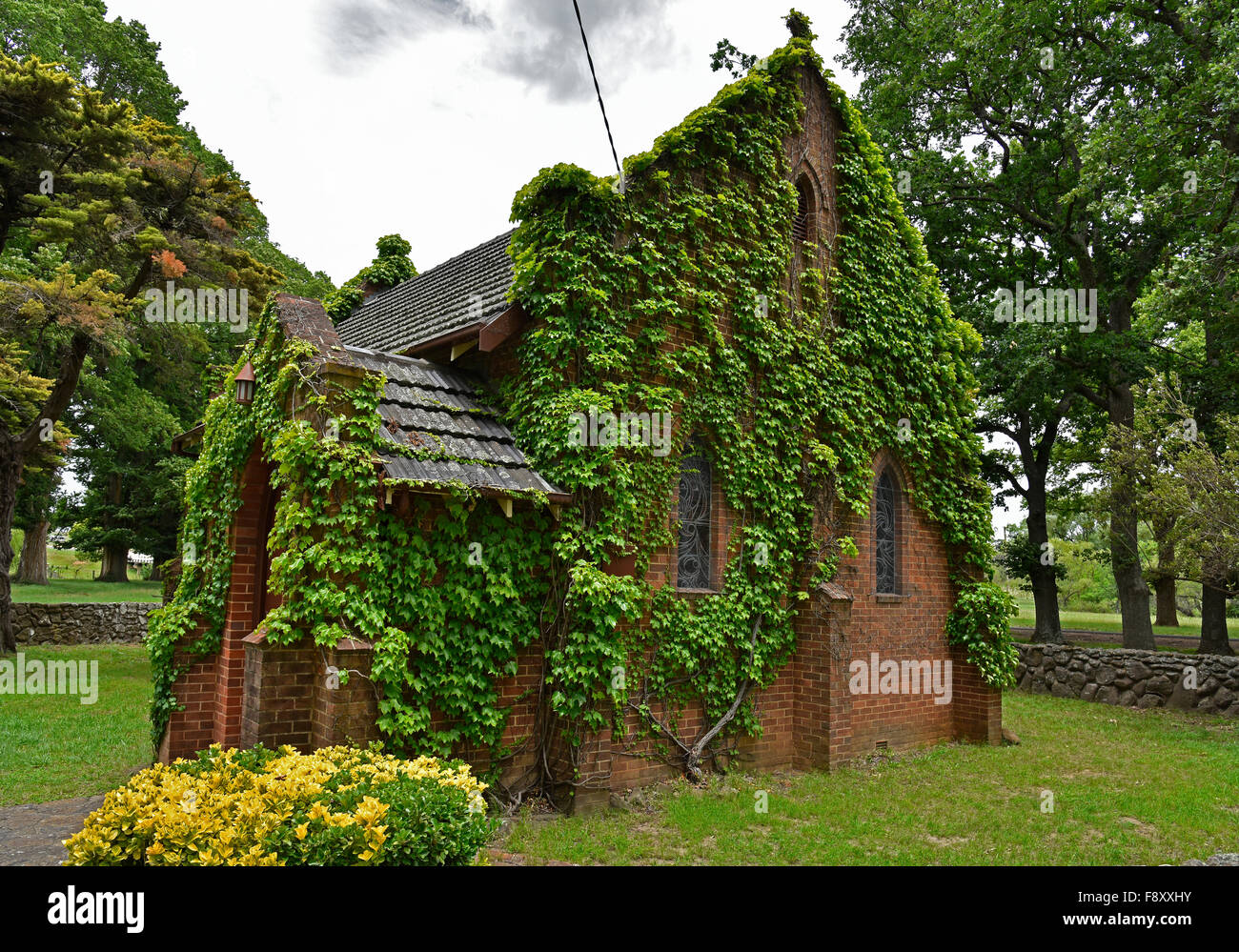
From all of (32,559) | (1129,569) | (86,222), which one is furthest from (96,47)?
(1129,569)

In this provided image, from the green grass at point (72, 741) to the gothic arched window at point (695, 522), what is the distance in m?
7.35

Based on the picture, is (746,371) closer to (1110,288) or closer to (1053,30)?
(1053,30)

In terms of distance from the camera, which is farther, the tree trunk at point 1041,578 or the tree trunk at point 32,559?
the tree trunk at point 32,559

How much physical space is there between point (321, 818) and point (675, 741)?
5.67 metres

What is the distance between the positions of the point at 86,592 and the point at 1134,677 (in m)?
34.7

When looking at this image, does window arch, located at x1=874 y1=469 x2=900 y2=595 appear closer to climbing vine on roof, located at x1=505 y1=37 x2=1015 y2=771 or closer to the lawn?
climbing vine on roof, located at x1=505 y1=37 x2=1015 y2=771

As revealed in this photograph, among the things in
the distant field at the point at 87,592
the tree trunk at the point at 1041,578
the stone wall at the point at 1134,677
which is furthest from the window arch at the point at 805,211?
the distant field at the point at 87,592

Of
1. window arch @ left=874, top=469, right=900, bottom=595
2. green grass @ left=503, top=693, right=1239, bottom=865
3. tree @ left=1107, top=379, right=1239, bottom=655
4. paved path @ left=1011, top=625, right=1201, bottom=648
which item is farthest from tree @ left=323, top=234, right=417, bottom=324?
paved path @ left=1011, top=625, right=1201, bottom=648

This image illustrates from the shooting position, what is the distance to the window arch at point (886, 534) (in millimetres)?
12516

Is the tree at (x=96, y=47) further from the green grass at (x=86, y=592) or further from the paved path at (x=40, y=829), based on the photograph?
the paved path at (x=40, y=829)

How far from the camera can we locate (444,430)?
8438 mm

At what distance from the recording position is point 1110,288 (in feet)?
74.6

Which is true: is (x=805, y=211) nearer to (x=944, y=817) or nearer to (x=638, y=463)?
(x=638, y=463)

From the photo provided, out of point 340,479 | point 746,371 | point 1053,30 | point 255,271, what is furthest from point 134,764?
point 1053,30
